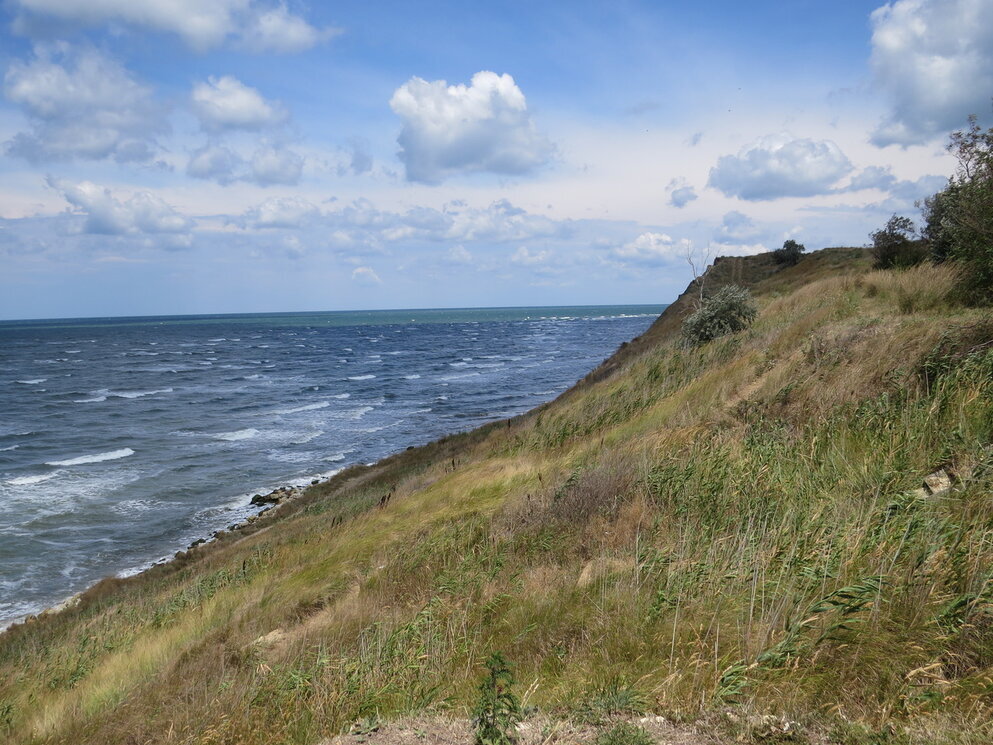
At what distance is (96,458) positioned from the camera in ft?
99.6

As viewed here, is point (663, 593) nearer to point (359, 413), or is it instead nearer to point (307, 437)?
point (307, 437)

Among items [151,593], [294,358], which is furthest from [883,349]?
[294,358]

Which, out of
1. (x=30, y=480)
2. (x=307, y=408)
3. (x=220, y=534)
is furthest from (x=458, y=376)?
(x=220, y=534)

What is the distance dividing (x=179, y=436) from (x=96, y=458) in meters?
4.66

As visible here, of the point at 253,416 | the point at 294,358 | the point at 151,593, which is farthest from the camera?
the point at 294,358

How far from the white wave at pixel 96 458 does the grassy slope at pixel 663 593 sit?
20310 millimetres

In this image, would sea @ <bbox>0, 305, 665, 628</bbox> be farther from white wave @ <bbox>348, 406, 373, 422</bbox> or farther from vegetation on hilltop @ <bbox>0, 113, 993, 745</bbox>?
vegetation on hilltop @ <bbox>0, 113, 993, 745</bbox>

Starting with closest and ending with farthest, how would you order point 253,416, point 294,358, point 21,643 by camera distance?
point 21,643
point 253,416
point 294,358

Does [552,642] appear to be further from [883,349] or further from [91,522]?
[91,522]

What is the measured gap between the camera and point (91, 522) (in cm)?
2161

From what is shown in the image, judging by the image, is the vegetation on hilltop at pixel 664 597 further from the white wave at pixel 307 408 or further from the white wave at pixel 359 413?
the white wave at pixel 307 408

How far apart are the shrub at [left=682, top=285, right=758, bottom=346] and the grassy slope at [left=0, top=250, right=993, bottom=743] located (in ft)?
24.2

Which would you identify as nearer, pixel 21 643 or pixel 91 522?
pixel 21 643

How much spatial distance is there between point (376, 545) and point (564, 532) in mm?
4043
